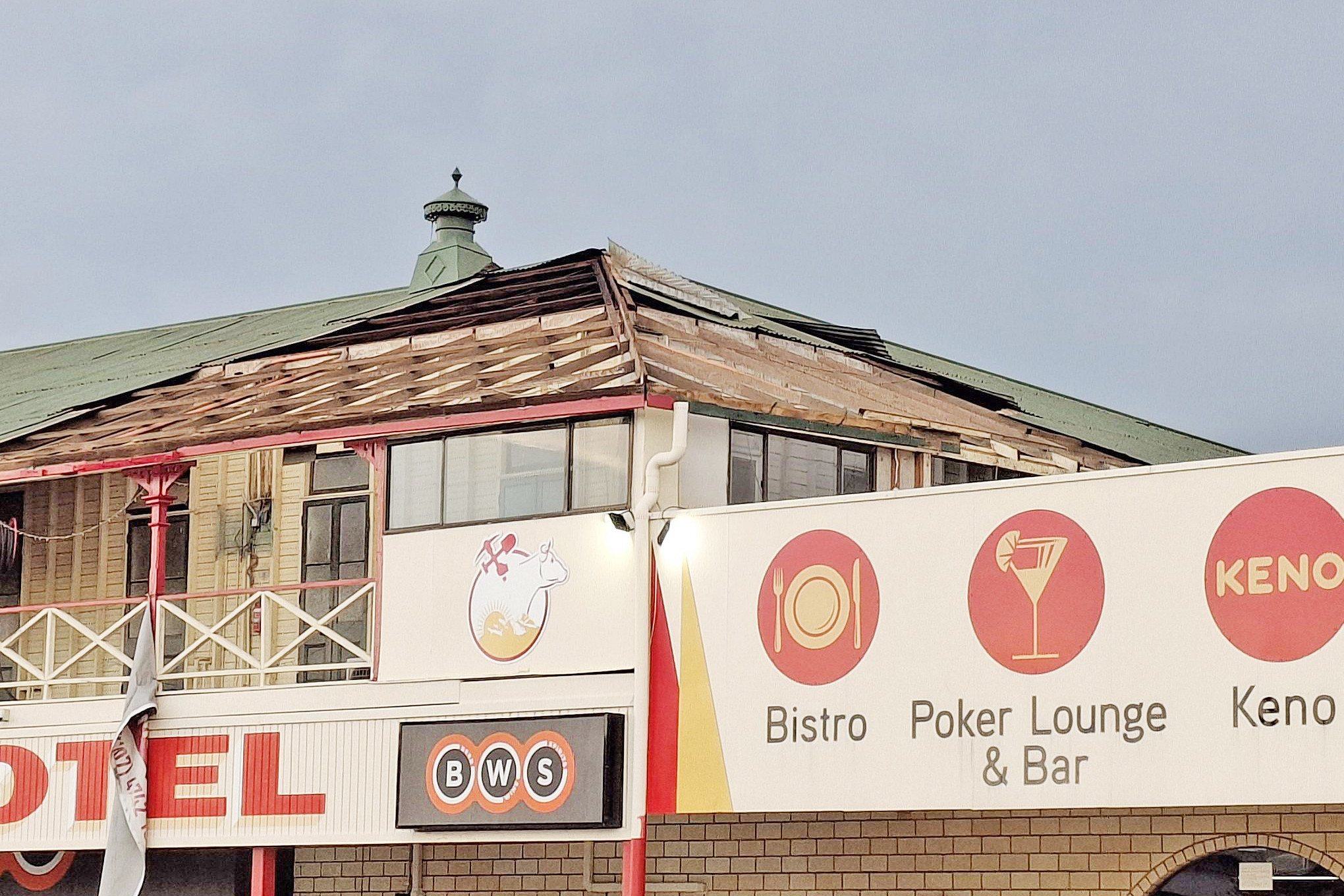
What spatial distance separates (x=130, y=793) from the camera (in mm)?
18469

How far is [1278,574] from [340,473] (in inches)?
430

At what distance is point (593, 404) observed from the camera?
16.8 m

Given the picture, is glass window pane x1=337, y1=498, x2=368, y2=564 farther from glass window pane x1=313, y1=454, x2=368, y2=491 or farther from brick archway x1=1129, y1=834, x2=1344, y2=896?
brick archway x1=1129, y1=834, x2=1344, y2=896

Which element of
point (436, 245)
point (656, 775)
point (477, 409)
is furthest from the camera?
point (436, 245)

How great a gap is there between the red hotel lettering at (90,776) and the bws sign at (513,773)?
3026mm

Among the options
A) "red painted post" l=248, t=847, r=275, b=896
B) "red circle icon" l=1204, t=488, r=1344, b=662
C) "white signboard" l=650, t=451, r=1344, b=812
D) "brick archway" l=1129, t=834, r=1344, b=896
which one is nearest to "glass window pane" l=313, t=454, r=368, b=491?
"red painted post" l=248, t=847, r=275, b=896

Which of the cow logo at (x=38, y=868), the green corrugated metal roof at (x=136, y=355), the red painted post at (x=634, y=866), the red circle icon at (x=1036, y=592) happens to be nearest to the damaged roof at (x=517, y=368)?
the green corrugated metal roof at (x=136, y=355)

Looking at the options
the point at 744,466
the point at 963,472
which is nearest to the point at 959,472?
the point at 963,472

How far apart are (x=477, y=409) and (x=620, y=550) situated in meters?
1.67

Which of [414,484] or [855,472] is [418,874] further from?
[855,472]

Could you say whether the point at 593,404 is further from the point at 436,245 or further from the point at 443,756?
the point at 436,245

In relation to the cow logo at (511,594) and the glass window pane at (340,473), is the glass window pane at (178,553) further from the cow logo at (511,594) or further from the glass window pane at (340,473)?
the cow logo at (511,594)

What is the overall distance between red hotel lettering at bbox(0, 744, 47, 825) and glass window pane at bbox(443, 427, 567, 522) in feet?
14.7

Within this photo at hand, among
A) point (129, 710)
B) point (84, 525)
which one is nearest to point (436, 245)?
point (84, 525)
